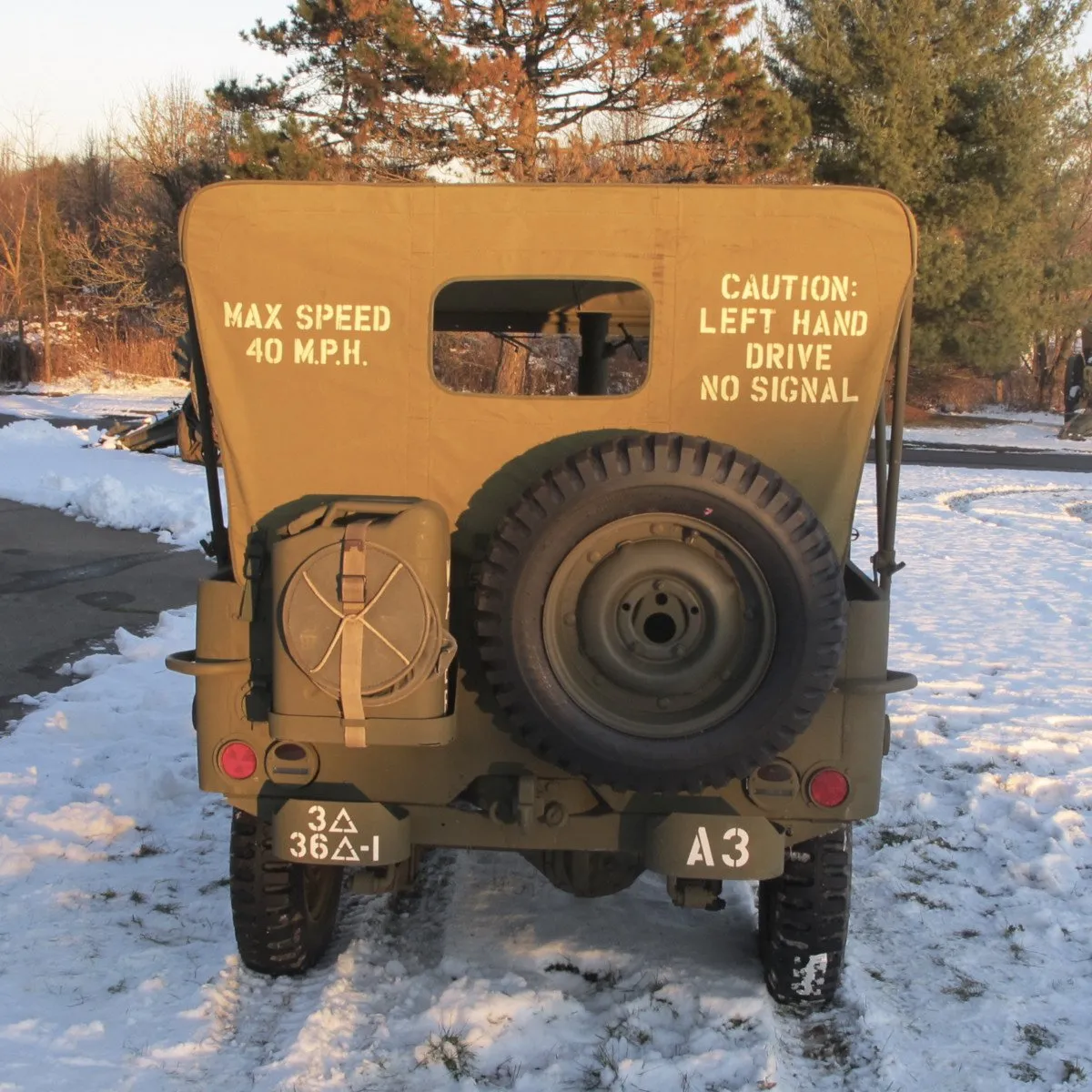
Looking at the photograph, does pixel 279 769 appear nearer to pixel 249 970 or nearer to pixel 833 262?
pixel 249 970

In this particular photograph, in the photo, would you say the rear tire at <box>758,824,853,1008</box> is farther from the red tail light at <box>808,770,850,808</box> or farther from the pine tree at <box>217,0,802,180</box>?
the pine tree at <box>217,0,802,180</box>

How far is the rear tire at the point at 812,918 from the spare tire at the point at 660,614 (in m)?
0.61

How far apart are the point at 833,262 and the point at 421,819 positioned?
200cm

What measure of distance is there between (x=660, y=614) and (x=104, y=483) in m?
11.7

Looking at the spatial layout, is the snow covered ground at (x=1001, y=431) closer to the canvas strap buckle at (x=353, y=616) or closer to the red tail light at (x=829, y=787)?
the red tail light at (x=829, y=787)

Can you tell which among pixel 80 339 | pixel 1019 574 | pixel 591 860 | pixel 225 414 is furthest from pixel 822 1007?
pixel 80 339

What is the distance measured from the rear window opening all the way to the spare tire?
88cm

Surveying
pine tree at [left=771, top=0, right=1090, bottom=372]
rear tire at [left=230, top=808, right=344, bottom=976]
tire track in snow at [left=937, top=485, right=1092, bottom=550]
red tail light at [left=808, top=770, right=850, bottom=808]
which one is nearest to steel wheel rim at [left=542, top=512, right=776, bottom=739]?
red tail light at [left=808, top=770, right=850, bottom=808]

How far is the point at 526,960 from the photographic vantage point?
3631 mm

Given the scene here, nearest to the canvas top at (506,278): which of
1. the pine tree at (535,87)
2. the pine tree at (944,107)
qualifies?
the pine tree at (535,87)

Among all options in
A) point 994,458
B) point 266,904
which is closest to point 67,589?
point 266,904

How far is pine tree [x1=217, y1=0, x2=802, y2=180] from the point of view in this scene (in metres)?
18.0

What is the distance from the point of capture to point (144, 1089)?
288 cm

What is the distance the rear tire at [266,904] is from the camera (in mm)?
3367
